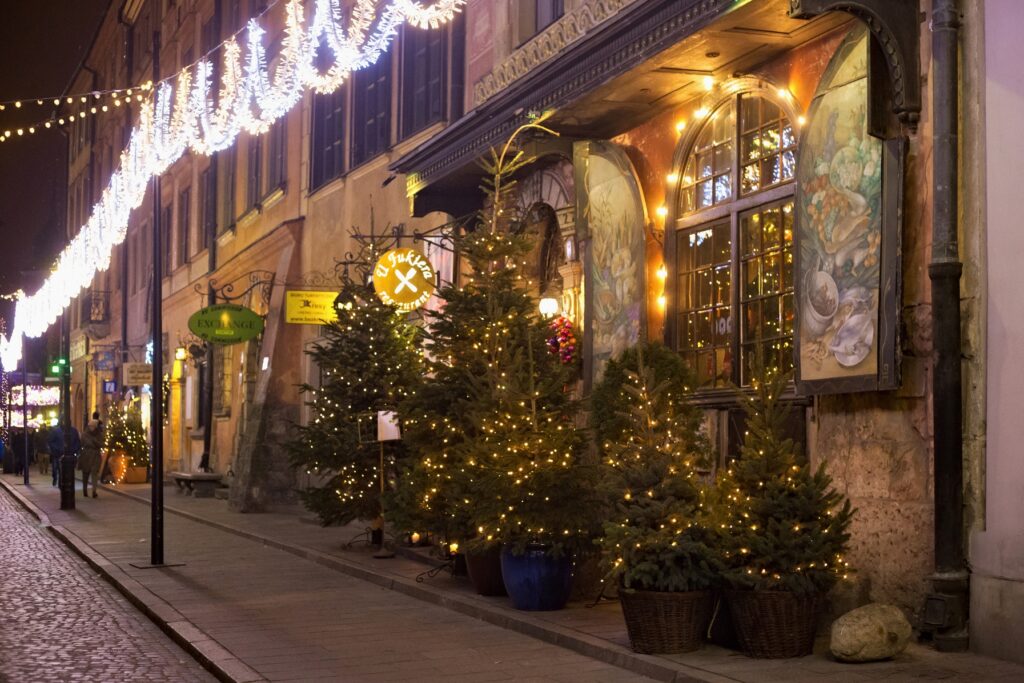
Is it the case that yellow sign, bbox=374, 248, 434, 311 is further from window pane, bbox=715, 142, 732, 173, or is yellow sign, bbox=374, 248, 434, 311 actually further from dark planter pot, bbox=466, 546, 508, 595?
dark planter pot, bbox=466, 546, 508, 595

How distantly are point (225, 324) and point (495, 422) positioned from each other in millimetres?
14148

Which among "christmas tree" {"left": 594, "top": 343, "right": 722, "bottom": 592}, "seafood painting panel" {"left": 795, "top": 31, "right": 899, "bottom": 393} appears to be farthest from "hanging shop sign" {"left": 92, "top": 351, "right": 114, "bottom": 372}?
"seafood painting panel" {"left": 795, "top": 31, "right": 899, "bottom": 393}

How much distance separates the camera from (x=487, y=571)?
13.1 metres

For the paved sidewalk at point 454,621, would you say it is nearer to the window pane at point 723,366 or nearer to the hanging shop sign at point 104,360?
the window pane at point 723,366

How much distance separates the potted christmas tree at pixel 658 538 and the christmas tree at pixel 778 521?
229 millimetres

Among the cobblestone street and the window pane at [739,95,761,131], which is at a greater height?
the window pane at [739,95,761,131]

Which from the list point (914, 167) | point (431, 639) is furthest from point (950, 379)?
point (431, 639)

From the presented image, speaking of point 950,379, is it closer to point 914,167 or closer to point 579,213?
point 914,167

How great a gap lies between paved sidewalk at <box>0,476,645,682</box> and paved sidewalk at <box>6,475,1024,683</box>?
0.09 feet

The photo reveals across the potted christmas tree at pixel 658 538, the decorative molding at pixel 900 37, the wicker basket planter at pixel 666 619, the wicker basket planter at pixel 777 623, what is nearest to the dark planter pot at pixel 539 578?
the potted christmas tree at pixel 658 538

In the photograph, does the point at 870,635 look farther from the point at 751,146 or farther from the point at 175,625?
the point at 175,625

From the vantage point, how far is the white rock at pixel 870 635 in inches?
357

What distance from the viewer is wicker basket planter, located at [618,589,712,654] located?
9656mm

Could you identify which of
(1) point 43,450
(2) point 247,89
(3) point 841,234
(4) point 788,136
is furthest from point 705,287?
(1) point 43,450
